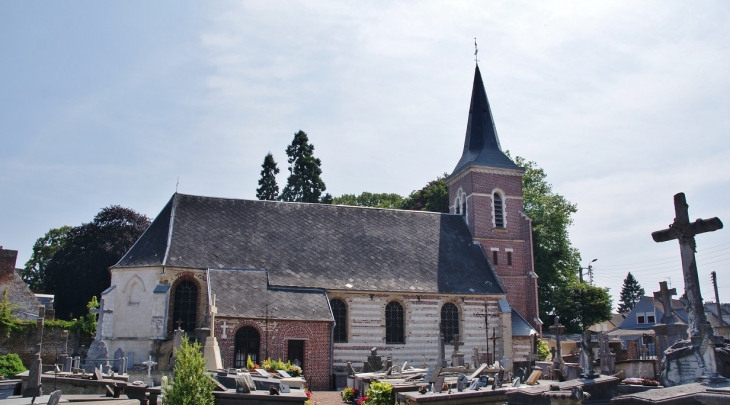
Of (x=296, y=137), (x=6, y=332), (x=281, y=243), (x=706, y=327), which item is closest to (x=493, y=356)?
(x=281, y=243)

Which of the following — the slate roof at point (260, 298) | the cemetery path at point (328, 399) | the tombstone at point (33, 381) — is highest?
the slate roof at point (260, 298)

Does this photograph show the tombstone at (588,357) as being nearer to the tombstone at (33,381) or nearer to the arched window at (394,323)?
the tombstone at (33,381)

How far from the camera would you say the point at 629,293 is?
3194 inches

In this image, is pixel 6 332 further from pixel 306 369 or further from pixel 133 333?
pixel 306 369

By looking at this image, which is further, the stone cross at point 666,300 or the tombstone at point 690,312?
the stone cross at point 666,300

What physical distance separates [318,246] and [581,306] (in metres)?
22.7

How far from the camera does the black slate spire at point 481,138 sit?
31.7m

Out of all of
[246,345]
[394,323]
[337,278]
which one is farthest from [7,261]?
[394,323]

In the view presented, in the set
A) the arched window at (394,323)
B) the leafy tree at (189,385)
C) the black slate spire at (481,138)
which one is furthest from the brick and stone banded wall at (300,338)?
the black slate spire at (481,138)

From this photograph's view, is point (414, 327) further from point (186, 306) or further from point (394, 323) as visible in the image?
point (186, 306)

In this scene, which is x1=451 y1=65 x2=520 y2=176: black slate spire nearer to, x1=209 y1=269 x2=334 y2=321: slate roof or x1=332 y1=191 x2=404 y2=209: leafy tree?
x1=209 y1=269 x2=334 y2=321: slate roof

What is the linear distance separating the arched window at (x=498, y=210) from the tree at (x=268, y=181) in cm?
2223

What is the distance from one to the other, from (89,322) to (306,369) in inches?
488

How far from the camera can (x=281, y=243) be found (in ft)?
88.1
